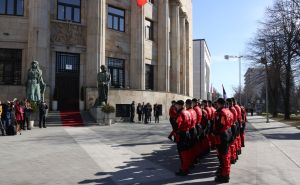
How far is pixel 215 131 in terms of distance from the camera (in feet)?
34.3

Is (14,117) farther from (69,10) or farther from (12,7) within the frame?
(69,10)

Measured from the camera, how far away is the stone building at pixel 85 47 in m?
30.9

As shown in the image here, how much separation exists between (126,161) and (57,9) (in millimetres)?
22860

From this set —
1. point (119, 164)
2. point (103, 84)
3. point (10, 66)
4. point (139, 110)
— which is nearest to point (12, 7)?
point (10, 66)

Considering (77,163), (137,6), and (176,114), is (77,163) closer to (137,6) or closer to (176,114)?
(176,114)

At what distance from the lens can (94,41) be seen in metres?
33.2

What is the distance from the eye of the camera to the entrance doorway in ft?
108

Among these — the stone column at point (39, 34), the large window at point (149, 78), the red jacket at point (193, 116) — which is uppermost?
the stone column at point (39, 34)

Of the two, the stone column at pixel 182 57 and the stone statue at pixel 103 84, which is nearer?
the stone statue at pixel 103 84

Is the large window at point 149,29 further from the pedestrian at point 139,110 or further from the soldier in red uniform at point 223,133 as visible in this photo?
the soldier in red uniform at point 223,133

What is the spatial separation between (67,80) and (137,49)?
717cm

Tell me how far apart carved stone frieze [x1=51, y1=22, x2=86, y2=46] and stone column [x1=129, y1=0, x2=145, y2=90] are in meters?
5.17

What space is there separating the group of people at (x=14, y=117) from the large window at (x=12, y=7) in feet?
33.3

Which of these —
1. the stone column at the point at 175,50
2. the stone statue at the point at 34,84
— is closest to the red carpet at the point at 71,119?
the stone statue at the point at 34,84
